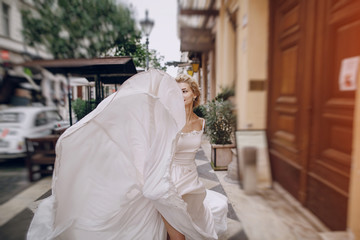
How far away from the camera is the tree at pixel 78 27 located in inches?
30.1

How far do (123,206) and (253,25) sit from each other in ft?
3.39

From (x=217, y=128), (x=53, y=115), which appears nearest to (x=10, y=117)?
(x=53, y=115)

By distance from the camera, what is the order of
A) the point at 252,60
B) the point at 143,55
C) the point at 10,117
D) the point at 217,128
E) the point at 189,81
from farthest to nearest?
the point at 217,128 < the point at 189,81 < the point at 143,55 < the point at 10,117 < the point at 252,60

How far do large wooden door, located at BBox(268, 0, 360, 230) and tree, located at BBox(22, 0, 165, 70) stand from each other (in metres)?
0.55

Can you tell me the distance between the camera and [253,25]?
689 millimetres

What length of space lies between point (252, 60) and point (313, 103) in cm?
29

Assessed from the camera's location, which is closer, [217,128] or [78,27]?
[78,27]

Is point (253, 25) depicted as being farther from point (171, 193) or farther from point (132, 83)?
point (171, 193)

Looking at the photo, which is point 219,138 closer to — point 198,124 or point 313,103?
point 198,124

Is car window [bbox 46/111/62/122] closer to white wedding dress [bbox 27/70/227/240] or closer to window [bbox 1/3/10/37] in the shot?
white wedding dress [bbox 27/70/227/240]

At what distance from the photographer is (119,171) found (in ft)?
3.72

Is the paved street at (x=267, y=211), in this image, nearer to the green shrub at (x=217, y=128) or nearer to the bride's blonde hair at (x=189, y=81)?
the bride's blonde hair at (x=189, y=81)

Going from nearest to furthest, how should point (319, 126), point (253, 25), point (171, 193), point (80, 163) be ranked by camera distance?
point (253, 25) < point (319, 126) < point (171, 193) < point (80, 163)

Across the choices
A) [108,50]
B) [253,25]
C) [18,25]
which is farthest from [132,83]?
[253,25]
